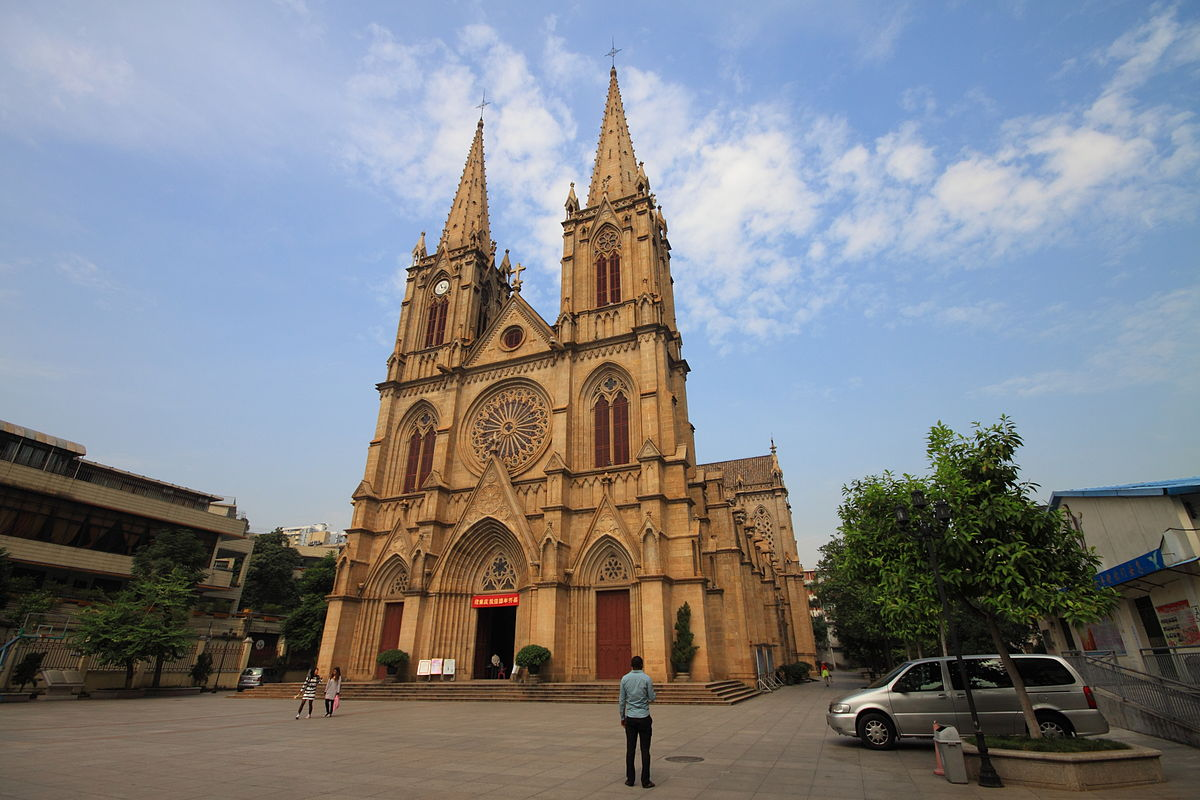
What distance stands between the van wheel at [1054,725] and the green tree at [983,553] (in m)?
1.07

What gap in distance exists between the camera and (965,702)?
34.6ft

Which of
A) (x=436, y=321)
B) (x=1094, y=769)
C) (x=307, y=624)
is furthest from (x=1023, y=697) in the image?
(x=307, y=624)

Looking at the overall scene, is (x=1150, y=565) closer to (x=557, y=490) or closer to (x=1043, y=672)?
(x=1043, y=672)

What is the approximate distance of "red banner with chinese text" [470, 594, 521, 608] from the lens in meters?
26.5

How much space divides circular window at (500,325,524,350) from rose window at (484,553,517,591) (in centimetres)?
1203

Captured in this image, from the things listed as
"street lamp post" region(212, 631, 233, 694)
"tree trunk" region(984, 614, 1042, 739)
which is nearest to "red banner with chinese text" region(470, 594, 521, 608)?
"street lamp post" region(212, 631, 233, 694)

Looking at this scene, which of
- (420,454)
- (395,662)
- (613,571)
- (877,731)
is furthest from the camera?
(420,454)

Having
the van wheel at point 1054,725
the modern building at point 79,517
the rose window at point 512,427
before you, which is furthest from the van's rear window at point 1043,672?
the modern building at point 79,517

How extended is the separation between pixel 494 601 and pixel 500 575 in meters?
1.19

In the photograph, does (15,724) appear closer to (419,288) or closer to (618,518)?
(618,518)

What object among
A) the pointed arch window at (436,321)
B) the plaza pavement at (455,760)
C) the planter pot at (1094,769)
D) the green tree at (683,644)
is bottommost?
the plaza pavement at (455,760)

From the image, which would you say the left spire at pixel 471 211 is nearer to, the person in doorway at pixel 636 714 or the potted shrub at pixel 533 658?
the potted shrub at pixel 533 658

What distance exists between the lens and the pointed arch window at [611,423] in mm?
28234

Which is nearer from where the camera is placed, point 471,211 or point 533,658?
point 533,658
